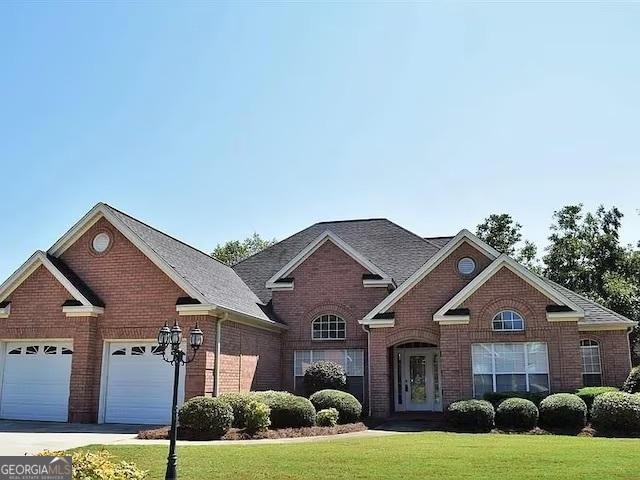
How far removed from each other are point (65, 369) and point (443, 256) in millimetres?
13953

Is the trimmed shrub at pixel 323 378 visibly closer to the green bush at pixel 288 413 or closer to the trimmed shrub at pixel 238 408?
the green bush at pixel 288 413

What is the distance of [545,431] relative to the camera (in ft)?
61.1

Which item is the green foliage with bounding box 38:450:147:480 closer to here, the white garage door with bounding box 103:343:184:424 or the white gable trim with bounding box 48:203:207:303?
the white gable trim with bounding box 48:203:207:303

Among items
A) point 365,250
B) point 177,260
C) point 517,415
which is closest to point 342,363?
point 365,250

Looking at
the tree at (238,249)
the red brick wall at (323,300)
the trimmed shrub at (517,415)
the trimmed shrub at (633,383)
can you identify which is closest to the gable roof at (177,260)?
the red brick wall at (323,300)

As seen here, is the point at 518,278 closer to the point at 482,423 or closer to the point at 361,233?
the point at 482,423

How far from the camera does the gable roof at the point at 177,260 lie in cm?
2052

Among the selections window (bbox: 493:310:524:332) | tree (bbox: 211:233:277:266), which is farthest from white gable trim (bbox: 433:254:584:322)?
tree (bbox: 211:233:277:266)

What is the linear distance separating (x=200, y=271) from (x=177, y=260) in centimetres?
136

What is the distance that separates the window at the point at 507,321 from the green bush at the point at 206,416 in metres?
9.89

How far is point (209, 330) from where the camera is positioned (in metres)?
19.9

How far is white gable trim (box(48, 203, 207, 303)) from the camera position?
66.1 feet

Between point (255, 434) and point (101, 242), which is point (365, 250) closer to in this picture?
point (101, 242)

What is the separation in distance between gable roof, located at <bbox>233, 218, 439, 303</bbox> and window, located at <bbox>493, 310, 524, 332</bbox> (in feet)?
19.5
